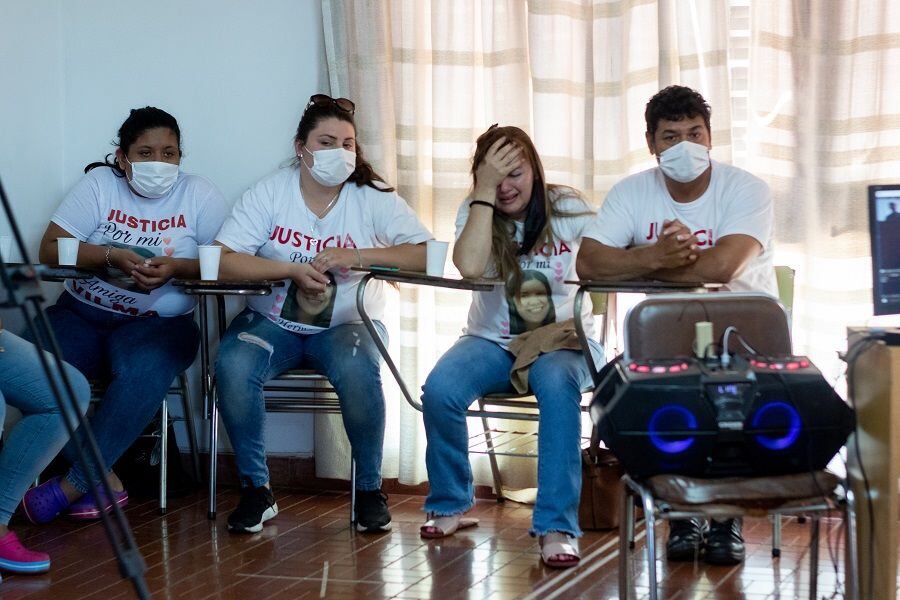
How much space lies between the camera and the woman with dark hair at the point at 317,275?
3303 millimetres

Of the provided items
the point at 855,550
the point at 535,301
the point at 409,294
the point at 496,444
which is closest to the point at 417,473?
the point at 496,444

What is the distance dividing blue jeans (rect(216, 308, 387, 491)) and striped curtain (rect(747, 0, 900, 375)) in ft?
4.25

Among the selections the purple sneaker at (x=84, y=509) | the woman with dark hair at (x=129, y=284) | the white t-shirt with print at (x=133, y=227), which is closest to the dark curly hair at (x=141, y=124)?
the woman with dark hair at (x=129, y=284)

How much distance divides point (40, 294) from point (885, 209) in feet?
5.81

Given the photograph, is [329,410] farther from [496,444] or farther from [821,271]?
[821,271]

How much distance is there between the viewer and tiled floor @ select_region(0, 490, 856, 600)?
2.69 meters

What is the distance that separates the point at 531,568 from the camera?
113 inches

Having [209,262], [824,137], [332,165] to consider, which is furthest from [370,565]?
[824,137]

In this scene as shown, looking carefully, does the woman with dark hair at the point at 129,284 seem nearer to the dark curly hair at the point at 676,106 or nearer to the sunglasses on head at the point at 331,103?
the sunglasses on head at the point at 331,103

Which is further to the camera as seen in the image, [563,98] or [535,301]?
[563,98]

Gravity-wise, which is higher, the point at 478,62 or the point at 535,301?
the point at 478,62

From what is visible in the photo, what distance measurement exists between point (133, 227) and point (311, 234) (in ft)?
1.89

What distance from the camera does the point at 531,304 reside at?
325 centimetres

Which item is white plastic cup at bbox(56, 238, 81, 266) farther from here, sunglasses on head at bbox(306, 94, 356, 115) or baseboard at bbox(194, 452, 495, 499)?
baseboard at bbox(194, 452, 495, 499)
